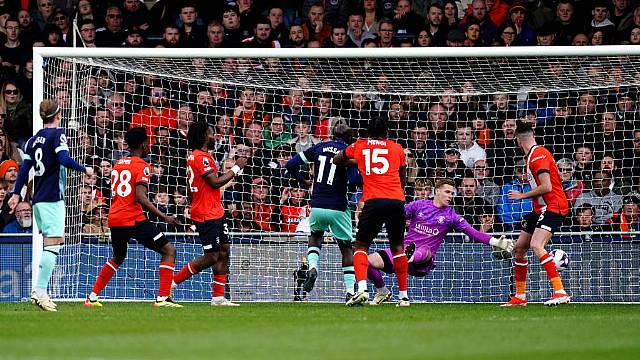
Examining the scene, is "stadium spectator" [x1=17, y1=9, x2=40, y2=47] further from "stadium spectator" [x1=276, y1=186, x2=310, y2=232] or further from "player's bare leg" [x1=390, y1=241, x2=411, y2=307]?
"player's bare leg" [x1=390, y1=241, x2=411, y2=307]

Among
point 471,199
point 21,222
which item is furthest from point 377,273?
point 21,222

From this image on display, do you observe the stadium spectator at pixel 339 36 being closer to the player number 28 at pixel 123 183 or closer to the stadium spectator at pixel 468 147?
the stadium spectator at pixel 468 147

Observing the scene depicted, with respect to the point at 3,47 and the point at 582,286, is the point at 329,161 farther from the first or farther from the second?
the point at 3,47

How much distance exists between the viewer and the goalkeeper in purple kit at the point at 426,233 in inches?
597

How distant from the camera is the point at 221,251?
14.7 meters

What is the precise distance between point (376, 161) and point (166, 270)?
272 cm

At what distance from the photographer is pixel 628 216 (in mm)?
16594

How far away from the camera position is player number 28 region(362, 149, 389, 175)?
1380cm

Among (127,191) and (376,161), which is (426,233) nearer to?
(376,161)

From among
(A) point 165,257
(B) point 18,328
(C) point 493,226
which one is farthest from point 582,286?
(B) point 18,328

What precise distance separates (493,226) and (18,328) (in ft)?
28.2

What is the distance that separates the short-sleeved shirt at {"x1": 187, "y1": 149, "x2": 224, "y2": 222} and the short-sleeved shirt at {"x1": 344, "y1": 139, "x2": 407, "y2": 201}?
1769mm

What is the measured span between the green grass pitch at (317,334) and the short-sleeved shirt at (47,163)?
4.11 ft

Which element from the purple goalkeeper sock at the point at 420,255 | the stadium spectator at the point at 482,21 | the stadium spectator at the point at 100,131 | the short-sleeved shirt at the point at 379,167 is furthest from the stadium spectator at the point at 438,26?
the short-sleeved shirt at the point at 379,167
